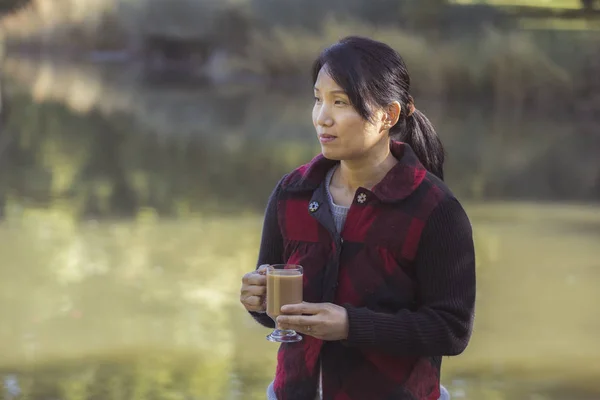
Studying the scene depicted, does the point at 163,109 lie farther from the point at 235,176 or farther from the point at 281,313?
the point at 281,313

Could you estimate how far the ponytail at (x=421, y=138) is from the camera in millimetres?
2355

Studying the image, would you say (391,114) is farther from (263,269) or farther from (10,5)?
(10,5)

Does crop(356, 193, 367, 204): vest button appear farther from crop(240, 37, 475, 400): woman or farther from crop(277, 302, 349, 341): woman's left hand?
crop(277, 302, 349, 341): woman's left hand

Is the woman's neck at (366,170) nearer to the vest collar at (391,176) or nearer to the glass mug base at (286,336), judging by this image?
the vest collar at (391,176)

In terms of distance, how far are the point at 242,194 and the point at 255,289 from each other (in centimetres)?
730

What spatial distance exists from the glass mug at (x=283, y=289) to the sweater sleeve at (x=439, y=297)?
12 centimetres

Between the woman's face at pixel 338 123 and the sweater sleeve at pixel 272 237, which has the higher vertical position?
the woman's face at pixel 338 123

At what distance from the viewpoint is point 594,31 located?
20.4 metres

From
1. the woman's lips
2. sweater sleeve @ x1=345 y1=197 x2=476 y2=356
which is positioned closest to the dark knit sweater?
sweater sleeve @ x1=345 y1=197 x2=476 y2=356

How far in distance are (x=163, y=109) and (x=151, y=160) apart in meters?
6.00

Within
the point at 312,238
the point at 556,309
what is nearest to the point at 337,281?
the point at 312,238

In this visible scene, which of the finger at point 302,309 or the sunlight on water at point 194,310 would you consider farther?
the sunlight on water at point 194,310

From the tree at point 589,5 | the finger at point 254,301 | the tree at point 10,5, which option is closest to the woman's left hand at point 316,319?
the finger at point 254,301

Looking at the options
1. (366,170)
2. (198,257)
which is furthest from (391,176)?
(198,257)
